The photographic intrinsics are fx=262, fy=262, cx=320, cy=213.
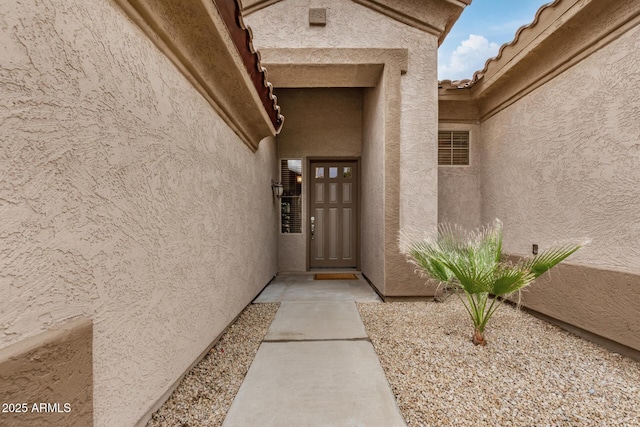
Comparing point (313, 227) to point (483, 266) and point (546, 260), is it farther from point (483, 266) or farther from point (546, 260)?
point (546, 260)

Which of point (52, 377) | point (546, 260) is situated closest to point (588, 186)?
point (546, 260)

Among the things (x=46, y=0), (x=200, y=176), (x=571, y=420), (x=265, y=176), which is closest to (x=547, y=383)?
(x=571, y=420)

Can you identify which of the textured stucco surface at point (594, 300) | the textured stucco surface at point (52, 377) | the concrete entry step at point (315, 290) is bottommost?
the concrete entry step at point (315, 290)

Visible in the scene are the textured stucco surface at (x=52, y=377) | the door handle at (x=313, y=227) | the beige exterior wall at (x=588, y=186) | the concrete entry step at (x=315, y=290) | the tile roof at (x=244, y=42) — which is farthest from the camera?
the door handle at (x=313, y=227)

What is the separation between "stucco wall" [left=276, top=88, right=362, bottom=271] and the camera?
595 centimetres

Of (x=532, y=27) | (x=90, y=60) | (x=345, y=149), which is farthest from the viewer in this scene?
(x=345, y=149)

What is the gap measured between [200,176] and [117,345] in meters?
1.29

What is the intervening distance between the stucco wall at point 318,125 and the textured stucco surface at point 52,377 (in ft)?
16.3

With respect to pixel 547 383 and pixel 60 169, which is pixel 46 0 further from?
pixel 547 383

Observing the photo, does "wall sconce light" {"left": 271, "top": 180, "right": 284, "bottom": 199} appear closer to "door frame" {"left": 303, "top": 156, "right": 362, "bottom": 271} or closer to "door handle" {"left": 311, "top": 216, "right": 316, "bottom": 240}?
"door frame" {"left": 303, "top": 156, "right": 362, "bottom": 271}

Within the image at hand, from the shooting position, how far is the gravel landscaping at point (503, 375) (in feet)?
5.27

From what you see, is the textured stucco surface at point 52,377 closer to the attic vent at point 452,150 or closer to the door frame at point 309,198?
the door frame at point 309,198

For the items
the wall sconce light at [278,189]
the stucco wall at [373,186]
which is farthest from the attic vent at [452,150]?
the wall sconce light at [278,189]

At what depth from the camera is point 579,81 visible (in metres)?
2.92
